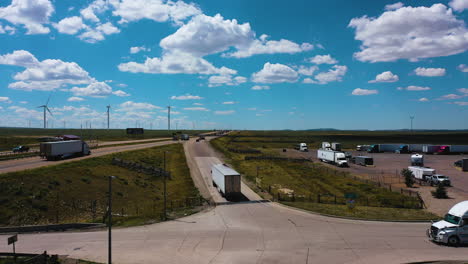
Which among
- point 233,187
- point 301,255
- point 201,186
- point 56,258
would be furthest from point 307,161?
point 56,258

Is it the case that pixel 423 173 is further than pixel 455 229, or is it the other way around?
pixel 423 173

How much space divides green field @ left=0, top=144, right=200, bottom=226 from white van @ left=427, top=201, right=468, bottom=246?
26582 mm

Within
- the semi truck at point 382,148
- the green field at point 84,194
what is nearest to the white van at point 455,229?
the green field at point 84,194

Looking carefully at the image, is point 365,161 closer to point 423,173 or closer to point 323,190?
point 423,173

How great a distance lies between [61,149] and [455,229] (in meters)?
73.5

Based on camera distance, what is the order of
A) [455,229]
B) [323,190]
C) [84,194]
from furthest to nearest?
[323,190]
[84,194]
[455,229]

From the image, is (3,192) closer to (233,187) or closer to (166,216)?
(166,216)

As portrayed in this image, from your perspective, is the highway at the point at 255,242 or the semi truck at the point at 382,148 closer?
the highway at the point at 255,242

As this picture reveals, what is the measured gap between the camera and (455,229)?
25.0 m

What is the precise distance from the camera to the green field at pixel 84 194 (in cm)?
3653

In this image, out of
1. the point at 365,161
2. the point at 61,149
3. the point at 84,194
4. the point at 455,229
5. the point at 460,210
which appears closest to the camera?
the point at 455,229

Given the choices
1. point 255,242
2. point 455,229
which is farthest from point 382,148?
point 255,242

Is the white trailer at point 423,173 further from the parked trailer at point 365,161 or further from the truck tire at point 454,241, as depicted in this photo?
the truck tire at point 454,241

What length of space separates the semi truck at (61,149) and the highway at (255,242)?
40.9 m
